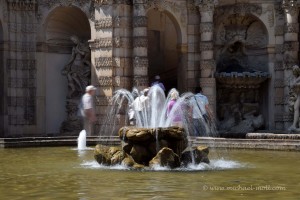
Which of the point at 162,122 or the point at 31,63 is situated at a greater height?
the point at 31,63

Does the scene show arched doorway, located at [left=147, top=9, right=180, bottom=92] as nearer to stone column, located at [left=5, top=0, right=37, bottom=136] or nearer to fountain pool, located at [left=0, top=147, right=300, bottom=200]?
stone column, located at [left=5, top=0, right=37, bottom=136]

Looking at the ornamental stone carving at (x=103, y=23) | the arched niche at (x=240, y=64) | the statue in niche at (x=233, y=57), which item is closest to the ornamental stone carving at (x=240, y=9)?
the arched niche at (x=240, y=64)

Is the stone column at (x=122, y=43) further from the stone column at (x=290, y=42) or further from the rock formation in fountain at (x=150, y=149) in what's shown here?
the rock formation in fountain at (x=150, y=149)

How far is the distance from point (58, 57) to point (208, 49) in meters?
6.74

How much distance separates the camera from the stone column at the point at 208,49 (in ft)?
85.0

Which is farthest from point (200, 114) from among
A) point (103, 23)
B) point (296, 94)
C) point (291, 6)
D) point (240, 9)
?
point (291, 6)

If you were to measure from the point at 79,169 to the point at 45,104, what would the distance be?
14.2 metres

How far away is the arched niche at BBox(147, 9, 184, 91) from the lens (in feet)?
106

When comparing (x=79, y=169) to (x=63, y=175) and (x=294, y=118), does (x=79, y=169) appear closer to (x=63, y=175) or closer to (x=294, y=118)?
(x=63, y=175)

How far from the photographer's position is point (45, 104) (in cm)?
2712

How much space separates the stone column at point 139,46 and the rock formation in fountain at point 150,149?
11194 millimetres

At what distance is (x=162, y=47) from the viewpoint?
108 ft

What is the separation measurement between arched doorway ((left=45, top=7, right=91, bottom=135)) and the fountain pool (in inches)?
443

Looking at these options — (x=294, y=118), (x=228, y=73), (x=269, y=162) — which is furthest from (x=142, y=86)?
Result: (x=269, y=162)
